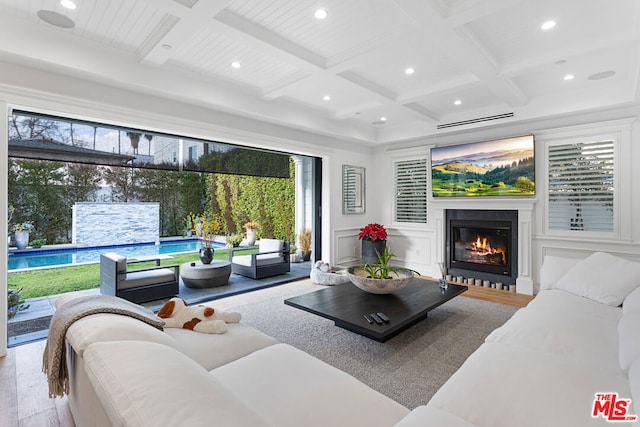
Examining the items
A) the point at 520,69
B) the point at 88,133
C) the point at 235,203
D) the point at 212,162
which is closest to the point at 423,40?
the point at 520,69

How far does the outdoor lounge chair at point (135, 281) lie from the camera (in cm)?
367

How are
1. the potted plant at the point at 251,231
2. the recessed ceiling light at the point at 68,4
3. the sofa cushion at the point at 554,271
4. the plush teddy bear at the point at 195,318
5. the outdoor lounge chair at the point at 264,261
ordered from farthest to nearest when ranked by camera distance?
the potted plant at the point at 251,231
the outdoor lounge chair at the point at 264,261
the sofa cushion at the point at 554,271
the recessed ceiling light at the point at 68,4
the plush teddy bear at the point at 195,318

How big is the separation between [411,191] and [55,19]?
5.29m

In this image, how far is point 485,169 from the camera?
491 centimetres

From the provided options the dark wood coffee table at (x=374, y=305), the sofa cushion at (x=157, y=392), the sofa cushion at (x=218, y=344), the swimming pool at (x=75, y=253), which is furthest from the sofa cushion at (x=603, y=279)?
the swimming pool at (x=75, y=253)

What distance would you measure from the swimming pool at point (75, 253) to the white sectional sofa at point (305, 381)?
4154 mm

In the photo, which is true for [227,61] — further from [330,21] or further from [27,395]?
[27,395]

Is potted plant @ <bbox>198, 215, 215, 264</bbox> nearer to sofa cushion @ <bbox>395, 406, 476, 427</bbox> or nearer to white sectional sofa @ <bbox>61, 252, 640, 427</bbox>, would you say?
white sectional sofa @ <bbox>61, 252, 640, 427</bbox>

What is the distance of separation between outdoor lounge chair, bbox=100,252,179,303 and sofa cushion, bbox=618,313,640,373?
432cm

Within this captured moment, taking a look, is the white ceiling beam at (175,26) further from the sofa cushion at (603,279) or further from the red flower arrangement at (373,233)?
the red flower arrangement at (373,233)

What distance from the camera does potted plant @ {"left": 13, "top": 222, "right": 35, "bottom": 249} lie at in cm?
380

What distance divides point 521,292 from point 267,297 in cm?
371

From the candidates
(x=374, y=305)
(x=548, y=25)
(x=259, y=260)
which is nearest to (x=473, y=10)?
(x=548, y=25)

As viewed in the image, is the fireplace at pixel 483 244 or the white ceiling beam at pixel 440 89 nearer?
the white ceiling beam at pixel 440 89
